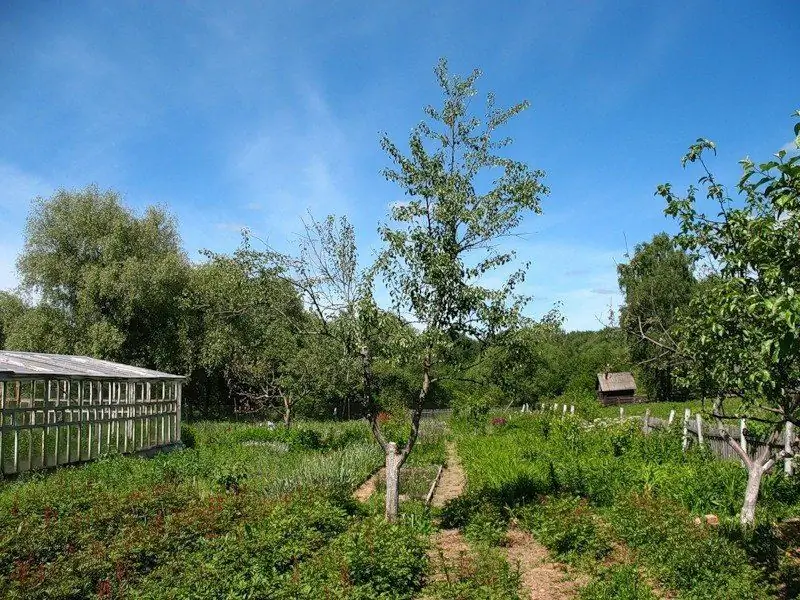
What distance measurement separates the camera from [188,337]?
31.4 metres

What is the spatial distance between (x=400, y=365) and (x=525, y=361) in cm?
200

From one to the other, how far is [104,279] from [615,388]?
3594cm

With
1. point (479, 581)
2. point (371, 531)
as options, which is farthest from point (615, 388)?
point (479, 581)

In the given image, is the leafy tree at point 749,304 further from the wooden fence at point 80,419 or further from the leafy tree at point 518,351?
the wooden fence at point 80,419

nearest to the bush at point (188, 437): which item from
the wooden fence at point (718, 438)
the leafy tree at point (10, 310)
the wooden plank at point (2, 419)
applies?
the wooden plank at point (2, 419)

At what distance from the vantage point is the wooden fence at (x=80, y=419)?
552 inches

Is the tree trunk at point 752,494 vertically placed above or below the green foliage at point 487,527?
above

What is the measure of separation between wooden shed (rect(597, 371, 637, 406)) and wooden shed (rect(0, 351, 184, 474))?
112ft

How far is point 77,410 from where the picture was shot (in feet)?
54.7

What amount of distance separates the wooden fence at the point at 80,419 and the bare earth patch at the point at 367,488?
720 cm

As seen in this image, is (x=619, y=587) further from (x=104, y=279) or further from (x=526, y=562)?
(x=104, y=279)

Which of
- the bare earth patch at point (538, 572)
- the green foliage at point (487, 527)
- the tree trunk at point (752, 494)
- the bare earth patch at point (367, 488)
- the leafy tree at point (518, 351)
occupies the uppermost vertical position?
the leafy tree at point (518, 351)

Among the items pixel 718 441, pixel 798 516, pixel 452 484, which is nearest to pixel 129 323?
pixel 452 484

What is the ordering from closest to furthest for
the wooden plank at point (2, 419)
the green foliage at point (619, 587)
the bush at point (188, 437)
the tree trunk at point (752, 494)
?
1. the green foliage at point (619, 587)
2. the tree trunk at point (752, 494)
3. the wooden plank at point (2, 419)
4. the bush at point (188, 437)
